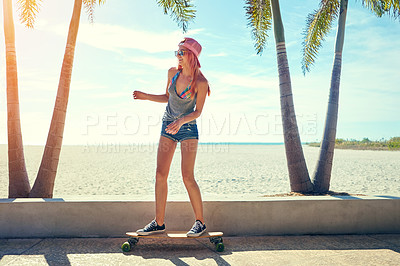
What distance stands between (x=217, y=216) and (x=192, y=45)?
2.24 m

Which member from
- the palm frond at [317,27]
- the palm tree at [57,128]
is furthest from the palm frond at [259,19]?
the palm tree at [57,128]

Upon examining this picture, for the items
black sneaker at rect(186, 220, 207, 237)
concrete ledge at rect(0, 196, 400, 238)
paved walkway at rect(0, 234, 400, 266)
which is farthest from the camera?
concrete ledge at rect(0, 196, 400, 238)

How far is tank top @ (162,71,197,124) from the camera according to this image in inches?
163

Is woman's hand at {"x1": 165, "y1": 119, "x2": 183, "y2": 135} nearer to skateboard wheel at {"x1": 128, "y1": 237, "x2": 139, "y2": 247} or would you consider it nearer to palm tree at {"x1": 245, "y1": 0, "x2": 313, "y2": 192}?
skateboard wheel at {"x1": 128, "y1": 237, "x2": 139, "y2": 247}

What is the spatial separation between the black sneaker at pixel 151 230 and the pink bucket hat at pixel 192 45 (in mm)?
2092

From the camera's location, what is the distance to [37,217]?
450 cm

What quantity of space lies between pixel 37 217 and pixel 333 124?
6155mm

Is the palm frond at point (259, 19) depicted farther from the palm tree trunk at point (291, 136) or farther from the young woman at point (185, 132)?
the young woman at point (185, 132)

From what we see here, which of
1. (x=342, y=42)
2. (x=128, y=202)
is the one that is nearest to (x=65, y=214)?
(x=128, y=202)

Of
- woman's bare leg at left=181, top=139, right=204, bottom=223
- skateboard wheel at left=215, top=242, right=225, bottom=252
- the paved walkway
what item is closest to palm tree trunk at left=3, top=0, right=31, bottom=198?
the paved walkway

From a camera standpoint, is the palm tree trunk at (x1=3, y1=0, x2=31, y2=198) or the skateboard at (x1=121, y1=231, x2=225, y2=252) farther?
the palm tree trunk at (x1=3, y1=0, x2=31, y2=198)

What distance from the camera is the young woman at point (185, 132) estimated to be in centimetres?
406

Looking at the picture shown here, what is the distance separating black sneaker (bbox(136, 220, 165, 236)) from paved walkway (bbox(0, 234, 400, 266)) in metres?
0.22

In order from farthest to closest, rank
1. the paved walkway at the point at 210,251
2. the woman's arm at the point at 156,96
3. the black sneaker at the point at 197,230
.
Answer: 1. the woman's arm at the point at 156,96
2. the black sneaker at the point at 197,230
3. the paved walkway at the point at 210,251
